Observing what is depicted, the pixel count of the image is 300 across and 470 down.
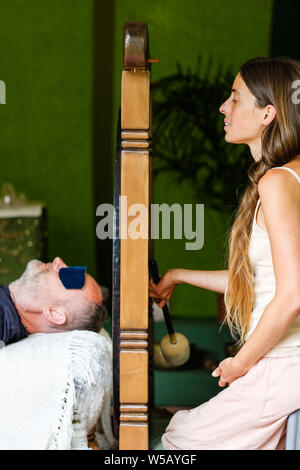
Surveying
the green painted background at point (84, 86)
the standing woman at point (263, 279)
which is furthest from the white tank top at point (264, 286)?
the green painted background at point (84, 86)

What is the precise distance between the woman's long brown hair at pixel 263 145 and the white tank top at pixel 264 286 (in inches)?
0.8

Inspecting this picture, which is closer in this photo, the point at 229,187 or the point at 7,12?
the point at 229,187

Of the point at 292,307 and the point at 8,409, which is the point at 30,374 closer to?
the point at 8,409

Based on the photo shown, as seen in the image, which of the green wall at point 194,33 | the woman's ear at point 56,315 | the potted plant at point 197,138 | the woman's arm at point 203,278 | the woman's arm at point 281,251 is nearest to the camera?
the woman's arm at point 281,251

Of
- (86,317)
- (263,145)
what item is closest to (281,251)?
(263,145)

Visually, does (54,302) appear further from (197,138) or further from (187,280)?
(197,138)

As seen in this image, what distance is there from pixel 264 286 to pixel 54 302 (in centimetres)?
84

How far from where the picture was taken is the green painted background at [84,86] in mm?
4711

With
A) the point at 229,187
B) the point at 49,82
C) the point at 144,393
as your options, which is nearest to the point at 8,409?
the point at 144,393

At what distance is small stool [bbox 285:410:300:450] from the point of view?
1.52 m

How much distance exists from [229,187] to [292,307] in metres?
2.81

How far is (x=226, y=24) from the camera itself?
4719 millimetres

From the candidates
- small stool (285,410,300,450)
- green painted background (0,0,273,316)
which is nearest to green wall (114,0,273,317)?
green painted background (0,0,273,316)

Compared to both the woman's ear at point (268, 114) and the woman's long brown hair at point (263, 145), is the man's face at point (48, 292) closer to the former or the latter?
the woman's long brown hair at point (263, 145)
